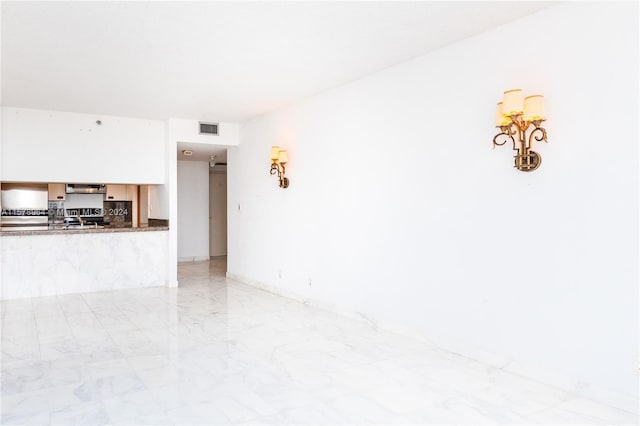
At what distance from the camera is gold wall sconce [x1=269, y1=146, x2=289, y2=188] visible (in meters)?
6.05

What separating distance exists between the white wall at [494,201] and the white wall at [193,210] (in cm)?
523

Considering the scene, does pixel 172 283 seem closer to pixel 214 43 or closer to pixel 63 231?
pixel 63 231

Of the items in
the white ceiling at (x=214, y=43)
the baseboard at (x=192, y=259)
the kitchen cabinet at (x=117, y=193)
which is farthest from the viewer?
the baseboard at (x=192, y=259)

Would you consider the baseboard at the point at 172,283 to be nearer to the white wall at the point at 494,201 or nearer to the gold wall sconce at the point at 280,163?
the gold wall sconce at the point at 280,163

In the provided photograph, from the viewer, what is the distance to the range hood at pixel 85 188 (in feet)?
25.8

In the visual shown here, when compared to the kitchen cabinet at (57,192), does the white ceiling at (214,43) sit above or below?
above

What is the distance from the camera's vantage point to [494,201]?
3445 millimetres

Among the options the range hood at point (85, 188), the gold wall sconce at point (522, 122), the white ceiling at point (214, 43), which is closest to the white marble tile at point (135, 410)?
the white ceiling at point (214, 43)

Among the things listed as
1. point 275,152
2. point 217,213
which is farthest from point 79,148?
point 217,213

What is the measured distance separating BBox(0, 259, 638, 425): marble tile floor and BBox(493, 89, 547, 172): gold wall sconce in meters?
1.53

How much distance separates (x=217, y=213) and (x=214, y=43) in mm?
7400

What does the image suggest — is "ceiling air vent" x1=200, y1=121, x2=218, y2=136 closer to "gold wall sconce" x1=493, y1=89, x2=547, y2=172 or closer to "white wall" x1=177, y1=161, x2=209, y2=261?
"white wall" x1=177, y1=161, x2=209, y2=261

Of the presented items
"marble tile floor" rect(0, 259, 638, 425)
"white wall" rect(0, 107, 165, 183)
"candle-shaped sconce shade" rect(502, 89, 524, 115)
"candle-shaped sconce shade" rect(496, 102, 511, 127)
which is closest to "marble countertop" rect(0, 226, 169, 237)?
"white wall" rect(0, 107, 165, 183)

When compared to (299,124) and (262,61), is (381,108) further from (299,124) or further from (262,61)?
(299,124)
